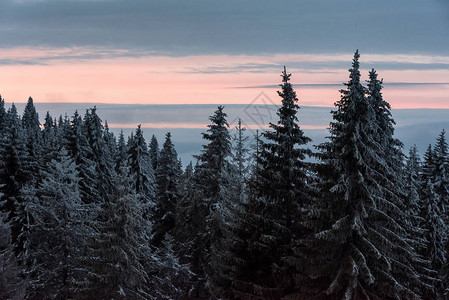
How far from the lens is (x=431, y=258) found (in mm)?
42219

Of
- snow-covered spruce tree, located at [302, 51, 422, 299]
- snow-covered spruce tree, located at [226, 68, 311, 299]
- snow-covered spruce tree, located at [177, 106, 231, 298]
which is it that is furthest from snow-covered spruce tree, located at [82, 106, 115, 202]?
snow-covered spruce tree, located at [302, 51, 422, 299]

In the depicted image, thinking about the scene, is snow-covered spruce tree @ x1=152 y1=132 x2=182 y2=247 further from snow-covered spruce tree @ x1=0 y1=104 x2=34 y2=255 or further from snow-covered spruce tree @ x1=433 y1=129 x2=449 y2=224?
snow-covered spruce tree @ x1=433 y1=129 x2=449 y2=224

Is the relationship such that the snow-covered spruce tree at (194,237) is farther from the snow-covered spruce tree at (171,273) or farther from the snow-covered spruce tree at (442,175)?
the snow-covered spruce tree at (442,175)

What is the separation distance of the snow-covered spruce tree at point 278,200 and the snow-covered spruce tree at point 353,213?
2.53 meters

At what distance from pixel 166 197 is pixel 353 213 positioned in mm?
32790

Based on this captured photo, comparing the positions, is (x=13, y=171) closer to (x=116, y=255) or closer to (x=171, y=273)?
(x=171, y=273)

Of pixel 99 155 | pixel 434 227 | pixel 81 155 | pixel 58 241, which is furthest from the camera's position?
pixel 99 155

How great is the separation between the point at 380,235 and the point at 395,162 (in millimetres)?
12472

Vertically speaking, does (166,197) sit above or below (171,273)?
above

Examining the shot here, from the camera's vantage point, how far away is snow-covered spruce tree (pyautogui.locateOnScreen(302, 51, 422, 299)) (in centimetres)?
2177

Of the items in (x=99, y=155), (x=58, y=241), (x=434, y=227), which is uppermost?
(x=99, y=155)

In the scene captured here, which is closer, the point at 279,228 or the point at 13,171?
the point at 279,228

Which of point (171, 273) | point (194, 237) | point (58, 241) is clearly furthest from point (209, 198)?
point (58, 241)

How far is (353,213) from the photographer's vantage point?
22.1m
